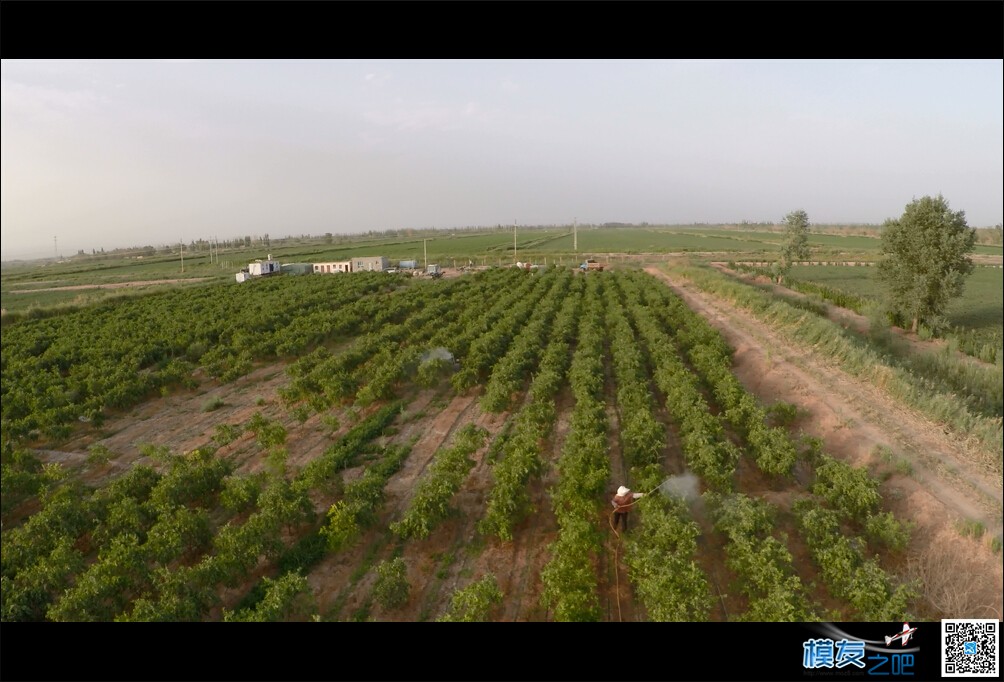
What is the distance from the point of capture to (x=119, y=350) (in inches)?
679

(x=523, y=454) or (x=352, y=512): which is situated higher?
(x=523, y=454)

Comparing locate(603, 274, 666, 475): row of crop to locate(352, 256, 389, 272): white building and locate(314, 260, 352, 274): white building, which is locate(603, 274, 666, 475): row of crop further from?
locate(314, 260, 352, 274): white building

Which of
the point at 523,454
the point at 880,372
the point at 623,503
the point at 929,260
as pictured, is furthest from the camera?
the point at 929,260

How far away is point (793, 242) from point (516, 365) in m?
28.3

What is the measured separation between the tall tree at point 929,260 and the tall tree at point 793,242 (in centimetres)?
1434

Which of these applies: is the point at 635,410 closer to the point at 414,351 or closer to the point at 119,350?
the point at 414,351

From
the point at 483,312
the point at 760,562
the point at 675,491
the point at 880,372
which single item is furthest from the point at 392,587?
the point at 483,312

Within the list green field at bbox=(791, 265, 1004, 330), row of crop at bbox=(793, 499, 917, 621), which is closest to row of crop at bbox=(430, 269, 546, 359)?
row of crop at bbox=(793, 499, 917, 621)

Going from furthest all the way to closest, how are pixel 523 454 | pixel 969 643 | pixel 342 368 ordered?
pixel 342 368 < pixel 523 454 < pixel 969 643

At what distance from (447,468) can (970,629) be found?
24.1 feet

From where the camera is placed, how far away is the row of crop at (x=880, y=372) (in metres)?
6.10

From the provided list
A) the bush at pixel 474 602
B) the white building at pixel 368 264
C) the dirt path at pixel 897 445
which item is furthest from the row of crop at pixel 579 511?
the white building at pixel 368 264

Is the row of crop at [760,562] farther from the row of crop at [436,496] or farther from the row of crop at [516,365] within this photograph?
the row of crop at [516,365]

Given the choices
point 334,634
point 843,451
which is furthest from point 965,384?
point 334,634
